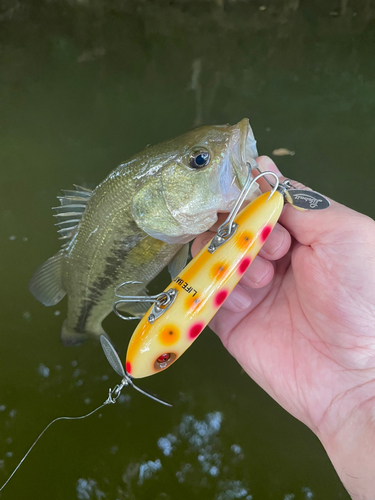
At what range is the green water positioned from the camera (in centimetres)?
146

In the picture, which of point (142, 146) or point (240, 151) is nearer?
point (240, 151)

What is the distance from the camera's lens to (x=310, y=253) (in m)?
0.81

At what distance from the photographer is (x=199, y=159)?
0.83 metres

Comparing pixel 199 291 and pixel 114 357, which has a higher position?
pixel 199 291

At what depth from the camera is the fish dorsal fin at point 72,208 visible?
3.27 ft

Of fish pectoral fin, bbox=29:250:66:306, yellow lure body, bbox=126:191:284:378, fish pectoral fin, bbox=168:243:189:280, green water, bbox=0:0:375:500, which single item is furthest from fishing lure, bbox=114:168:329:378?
green water, bbox=0:0:375:500

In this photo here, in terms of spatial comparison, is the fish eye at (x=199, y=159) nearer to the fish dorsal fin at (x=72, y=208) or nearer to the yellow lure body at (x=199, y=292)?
the yellow lure body at (x=199, y=292)

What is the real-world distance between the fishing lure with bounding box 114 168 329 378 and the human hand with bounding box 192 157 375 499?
0.13 meters

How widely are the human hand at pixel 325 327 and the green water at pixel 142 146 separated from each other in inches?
29.6

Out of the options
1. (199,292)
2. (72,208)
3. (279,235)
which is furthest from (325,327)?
(72,208)

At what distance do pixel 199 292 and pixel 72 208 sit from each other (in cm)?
57

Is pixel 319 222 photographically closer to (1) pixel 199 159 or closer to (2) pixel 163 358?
(1) pixel 199 159

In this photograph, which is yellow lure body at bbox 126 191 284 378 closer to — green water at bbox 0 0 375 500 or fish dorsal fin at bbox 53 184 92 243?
fish dorsal fin at bbox 53 184 92 243

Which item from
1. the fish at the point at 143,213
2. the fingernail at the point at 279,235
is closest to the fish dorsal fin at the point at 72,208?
the fish at the point at 143,213
